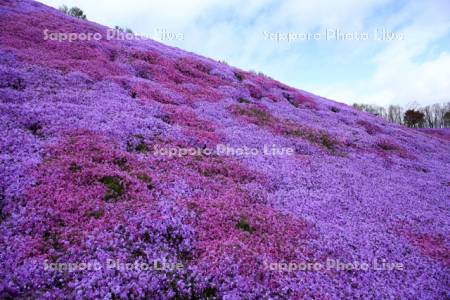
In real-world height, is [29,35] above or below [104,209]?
above

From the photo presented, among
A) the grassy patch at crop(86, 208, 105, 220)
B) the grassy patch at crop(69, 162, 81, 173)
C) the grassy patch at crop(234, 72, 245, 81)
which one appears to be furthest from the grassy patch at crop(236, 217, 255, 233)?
the grassy patch at crop(234, 72, 245, 81)

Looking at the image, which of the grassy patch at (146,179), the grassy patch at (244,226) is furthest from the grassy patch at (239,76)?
the grassy patch at (244,226)

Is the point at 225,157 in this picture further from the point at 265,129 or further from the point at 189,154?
the point at 265,129

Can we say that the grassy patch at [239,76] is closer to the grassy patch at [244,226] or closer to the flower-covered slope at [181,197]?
the flower-covered slope at [181,197]

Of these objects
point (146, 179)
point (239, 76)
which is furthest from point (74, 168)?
point (239, 76)

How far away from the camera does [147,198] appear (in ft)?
30.5

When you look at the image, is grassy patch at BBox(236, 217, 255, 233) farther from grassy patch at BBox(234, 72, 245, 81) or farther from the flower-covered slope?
grassy patch at BBox(234, 72, 245, 81)

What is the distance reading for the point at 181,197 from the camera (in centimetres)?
990

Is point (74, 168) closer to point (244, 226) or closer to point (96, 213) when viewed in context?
point (96, 213)

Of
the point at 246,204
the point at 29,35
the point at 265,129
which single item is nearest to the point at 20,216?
the point at 246,204

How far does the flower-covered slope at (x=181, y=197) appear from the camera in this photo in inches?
Answer: 278

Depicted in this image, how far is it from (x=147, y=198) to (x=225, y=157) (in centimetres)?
554

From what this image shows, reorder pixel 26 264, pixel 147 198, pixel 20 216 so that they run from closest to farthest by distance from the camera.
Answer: pixel 26 264 < pixel 20 216 < pixel 147 198

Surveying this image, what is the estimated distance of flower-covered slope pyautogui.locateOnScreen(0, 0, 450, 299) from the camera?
7.07 meters
